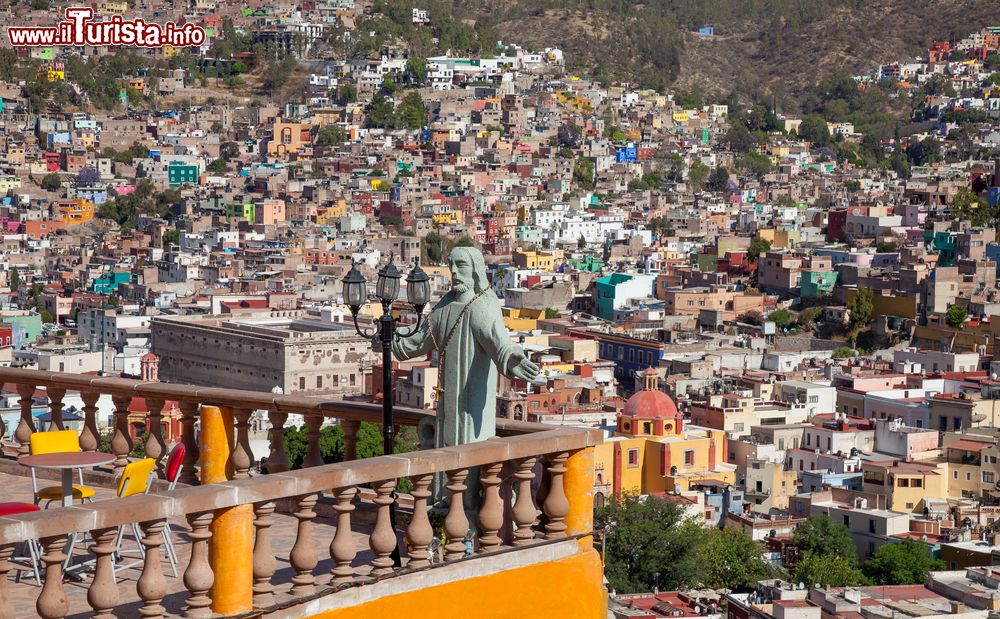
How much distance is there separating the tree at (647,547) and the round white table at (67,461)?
43.8 feet

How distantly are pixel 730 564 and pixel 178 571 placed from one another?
1494 centimetres

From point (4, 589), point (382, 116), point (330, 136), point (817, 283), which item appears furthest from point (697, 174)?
point (4, 589)

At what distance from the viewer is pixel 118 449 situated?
5500 mm

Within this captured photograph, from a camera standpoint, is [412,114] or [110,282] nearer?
[110,282]

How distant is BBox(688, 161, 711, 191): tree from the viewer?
61062mm

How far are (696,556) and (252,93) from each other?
49.8 m

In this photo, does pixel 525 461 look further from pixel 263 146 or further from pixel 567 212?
pixel 263 146

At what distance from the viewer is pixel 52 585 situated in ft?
11.7

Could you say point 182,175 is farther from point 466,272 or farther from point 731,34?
point 466,272

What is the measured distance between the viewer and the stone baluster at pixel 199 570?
3758 millimetres

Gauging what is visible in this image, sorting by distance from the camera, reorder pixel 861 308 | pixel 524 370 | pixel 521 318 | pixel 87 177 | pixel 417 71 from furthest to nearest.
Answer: pixel 417 71, pixel 87 177, pixel 521 318, pixel 861 308, pixel 524 370

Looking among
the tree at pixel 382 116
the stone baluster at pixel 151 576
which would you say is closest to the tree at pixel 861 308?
the tree at pixel 382 116

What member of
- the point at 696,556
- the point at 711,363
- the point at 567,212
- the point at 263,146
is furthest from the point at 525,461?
the point at 263,146

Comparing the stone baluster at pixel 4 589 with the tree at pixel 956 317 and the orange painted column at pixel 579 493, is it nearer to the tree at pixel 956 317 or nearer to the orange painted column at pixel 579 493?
the orange painted column at pixel 579 493
